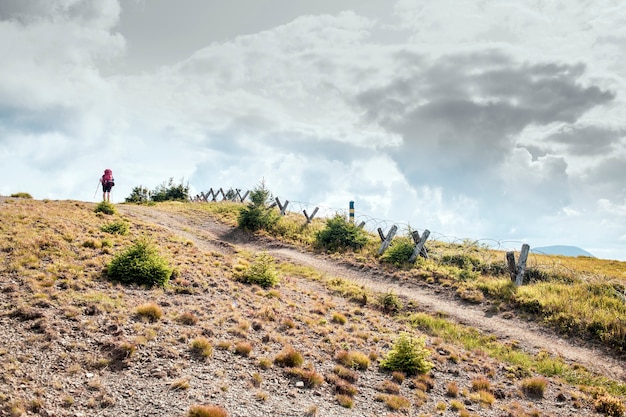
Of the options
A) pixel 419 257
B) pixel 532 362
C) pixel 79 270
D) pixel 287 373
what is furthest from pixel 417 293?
pixel 79 270

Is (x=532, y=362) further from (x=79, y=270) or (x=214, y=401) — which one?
(x=79, y=270)

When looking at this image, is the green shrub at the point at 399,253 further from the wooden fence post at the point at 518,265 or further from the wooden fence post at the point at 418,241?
the wooden fence post at the point at 518,265

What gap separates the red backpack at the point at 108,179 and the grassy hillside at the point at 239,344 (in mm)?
10627

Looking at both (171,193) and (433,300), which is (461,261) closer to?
(433,300)

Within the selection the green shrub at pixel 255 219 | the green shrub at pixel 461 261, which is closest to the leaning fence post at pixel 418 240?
the green shrub at pixel 461 261

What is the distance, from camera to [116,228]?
1814 centimetres

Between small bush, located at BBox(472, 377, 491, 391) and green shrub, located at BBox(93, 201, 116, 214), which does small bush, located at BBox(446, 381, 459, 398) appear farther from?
green shrub, located at BBox(93, 201, 116, 214)

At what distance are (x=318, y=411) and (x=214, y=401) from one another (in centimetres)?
207

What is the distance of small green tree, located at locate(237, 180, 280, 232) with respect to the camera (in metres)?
30.6

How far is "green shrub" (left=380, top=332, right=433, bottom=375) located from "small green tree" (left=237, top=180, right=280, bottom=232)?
67.6 feet

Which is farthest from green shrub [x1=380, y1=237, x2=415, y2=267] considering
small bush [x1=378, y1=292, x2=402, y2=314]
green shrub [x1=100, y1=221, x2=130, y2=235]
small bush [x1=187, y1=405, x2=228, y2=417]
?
small bush [x1=187, y1=405, x2=228, y2=417]

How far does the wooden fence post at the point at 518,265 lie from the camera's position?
760 inches

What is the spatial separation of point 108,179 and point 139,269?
18967 mm

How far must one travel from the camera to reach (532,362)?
12.7 meters
